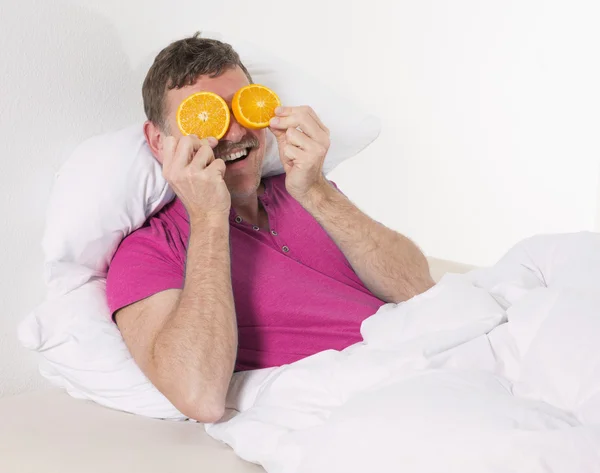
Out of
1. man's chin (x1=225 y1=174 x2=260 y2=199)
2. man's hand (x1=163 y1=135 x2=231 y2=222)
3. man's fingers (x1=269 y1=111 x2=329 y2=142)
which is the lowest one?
man's chin (x1=225 y1=174 x2=260 y2=199)

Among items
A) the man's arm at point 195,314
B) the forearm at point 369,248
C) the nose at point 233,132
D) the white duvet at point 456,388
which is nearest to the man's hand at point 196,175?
the man's arm at point 195,314

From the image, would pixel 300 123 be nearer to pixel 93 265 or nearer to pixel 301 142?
pixel 301 142

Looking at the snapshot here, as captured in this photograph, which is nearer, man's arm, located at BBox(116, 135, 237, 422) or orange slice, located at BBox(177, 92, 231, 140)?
man's arm, located at BBox(116, 135, 237, 422)

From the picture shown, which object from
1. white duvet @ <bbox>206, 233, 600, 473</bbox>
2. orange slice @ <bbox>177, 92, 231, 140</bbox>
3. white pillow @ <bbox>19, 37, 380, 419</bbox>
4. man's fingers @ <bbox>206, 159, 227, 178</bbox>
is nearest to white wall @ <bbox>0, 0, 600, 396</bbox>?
white pillow @ <bbox>19, 37, 380, 419</bbox>

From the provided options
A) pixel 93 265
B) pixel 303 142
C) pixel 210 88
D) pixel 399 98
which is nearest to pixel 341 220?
pixel 303 142

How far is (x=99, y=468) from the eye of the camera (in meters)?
1.41

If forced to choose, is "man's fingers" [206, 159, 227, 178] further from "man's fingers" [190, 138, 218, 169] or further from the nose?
the nose

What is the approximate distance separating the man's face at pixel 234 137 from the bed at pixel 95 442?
0.60m

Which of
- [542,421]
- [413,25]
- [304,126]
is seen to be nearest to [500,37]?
[413,25]

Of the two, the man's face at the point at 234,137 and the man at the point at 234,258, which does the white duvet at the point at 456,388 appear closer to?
the man at the point at 234,258

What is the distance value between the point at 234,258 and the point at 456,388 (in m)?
0.73

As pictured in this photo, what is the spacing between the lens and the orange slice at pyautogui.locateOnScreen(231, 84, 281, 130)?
6.06 ft

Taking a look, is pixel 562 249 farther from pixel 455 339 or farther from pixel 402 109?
pixel 402 109

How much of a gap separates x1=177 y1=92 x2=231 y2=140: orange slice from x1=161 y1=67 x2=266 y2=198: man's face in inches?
2.2
